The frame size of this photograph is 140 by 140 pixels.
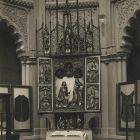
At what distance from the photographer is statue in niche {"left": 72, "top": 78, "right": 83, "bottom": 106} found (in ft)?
33.6

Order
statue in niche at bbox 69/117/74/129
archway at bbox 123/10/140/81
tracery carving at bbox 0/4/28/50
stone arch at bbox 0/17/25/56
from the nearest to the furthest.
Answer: statue in niche at bbox 69/117/74/129 < archway at bbox 123/10/140/81 < tracery carving at bbox 0/4/28/50 < stone arch at bbox 0/17/25/56

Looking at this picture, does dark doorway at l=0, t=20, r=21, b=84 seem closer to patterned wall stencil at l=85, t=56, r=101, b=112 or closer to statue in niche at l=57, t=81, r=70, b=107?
statue in niche at l=57, t=81, r=70, b=107

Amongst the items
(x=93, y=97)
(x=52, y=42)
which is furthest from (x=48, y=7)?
(x=93, y=97)

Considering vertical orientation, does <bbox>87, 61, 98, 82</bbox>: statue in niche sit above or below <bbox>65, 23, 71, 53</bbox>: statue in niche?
below

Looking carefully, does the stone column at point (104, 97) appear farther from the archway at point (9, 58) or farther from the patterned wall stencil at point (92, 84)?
the archway at point (9, 58)

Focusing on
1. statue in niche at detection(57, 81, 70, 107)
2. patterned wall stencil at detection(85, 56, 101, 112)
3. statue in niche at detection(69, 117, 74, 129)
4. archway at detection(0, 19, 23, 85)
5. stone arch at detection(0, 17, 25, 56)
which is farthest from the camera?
archway at detection(0, 19, 23, 85)

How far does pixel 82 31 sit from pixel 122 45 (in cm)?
99

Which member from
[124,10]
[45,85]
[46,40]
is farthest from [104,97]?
[124,10]

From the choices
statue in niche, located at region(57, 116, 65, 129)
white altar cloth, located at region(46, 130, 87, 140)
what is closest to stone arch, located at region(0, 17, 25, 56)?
statue in niche, located at region(57, 116, 65, 129)

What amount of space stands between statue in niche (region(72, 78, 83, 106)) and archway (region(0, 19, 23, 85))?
1585mm

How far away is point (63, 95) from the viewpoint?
10328 mm

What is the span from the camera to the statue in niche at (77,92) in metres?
10.2

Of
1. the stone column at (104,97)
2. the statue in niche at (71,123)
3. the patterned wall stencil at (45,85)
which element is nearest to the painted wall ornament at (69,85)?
the patterned wall stencil at (45,85)

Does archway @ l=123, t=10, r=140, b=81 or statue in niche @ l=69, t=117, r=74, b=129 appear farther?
archway @ l=123, t=10, r=140, b=81
